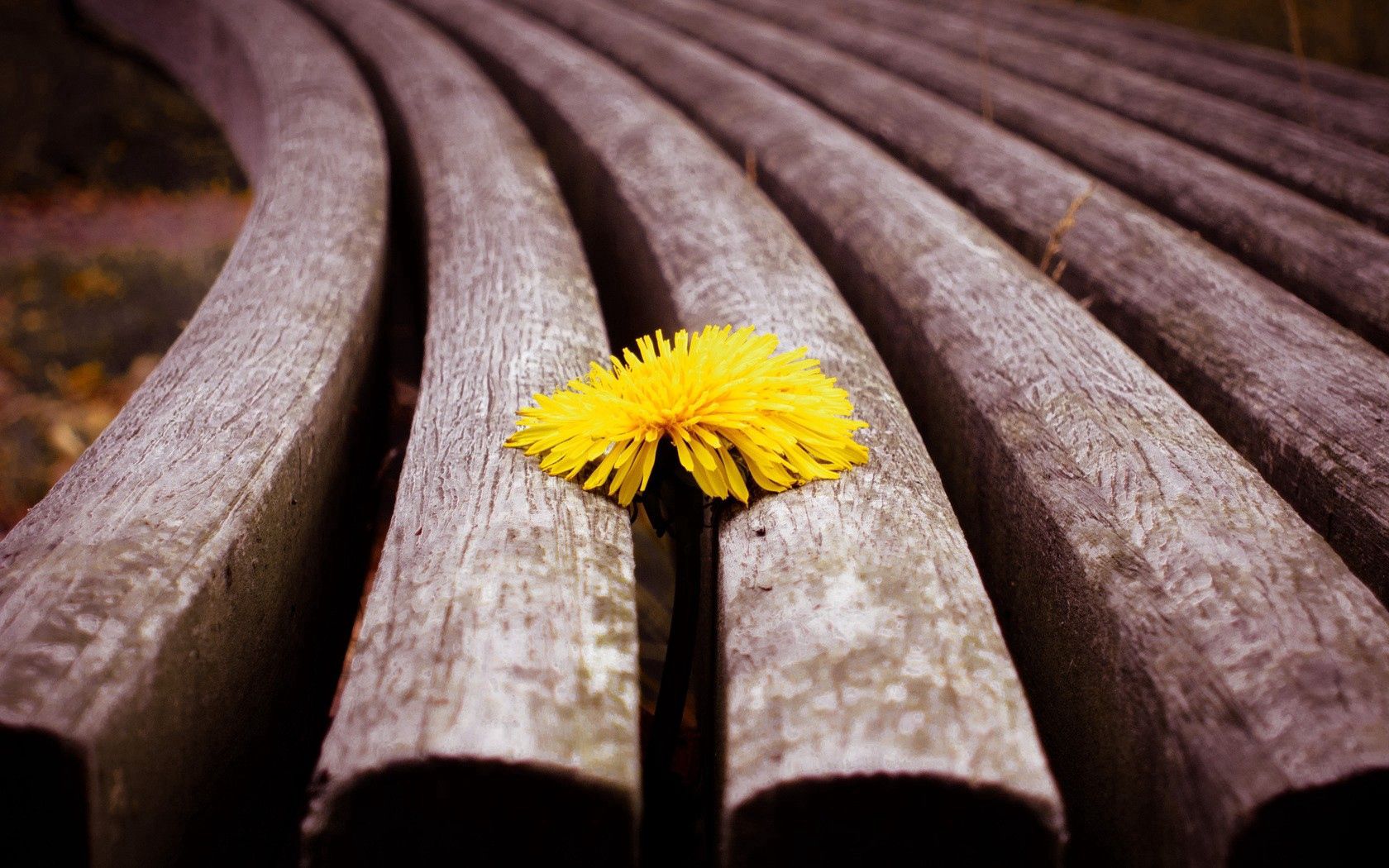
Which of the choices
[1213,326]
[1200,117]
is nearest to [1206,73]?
[1200,117]

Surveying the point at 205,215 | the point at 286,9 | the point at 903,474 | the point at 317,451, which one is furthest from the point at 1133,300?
the point at 205,215

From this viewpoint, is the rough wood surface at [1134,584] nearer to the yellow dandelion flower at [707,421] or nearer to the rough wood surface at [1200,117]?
the yellow dandelion flower at [707,421]

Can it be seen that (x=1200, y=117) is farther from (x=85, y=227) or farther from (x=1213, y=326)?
(x=85, y=227)

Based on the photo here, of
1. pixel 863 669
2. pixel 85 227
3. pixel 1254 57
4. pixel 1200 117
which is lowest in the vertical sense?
pixel 863 669

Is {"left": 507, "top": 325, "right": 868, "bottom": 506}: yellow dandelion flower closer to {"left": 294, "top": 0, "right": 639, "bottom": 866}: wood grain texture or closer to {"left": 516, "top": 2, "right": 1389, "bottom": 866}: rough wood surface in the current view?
{"left": 294, "top": 0, "right": 639, "bottom": 866}: wood grain texture

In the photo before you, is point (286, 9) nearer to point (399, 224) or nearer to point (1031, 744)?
point (399, 224)

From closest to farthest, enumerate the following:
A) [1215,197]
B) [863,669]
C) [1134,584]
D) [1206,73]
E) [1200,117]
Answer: [863,669], [1134,584], [1215,197], [1200,117], [1206,73]

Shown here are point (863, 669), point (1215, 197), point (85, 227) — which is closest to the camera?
point (863, 669)

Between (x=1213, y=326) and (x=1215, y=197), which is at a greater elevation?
(x=1215, y=197)
